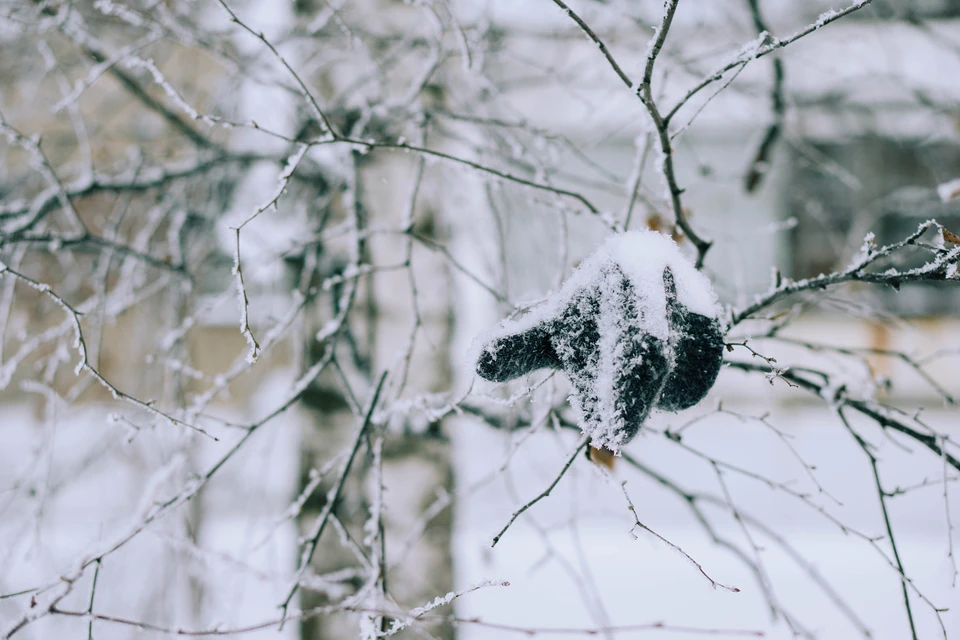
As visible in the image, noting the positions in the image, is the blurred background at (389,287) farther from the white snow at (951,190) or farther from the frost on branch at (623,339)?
the white snow at (951,190)

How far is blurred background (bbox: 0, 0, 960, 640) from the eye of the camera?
1.34 m

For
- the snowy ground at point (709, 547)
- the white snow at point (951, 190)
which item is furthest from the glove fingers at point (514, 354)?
the snowy ground at point (709, 547)

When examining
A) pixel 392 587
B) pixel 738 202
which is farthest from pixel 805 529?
pixel 392 587

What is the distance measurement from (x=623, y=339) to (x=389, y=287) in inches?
68.3

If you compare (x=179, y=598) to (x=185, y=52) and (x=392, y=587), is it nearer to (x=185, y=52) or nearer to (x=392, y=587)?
(x=392, y=587)

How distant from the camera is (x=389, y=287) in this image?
8.36 feet

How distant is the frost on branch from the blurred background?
70mm

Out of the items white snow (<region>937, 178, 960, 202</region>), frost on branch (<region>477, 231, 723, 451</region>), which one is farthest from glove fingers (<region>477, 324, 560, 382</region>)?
white snow (<region>937, 178, 960, 202</region>)

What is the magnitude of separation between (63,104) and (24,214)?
368 mm

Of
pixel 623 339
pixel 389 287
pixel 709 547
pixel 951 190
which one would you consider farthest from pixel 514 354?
pixel 709 547

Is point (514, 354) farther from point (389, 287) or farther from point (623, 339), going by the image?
point (389, 287)

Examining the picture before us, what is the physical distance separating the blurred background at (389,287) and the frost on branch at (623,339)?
7 centimetres

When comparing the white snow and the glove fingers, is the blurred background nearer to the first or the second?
the glove fingers

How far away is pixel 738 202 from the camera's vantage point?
23.9 feet
